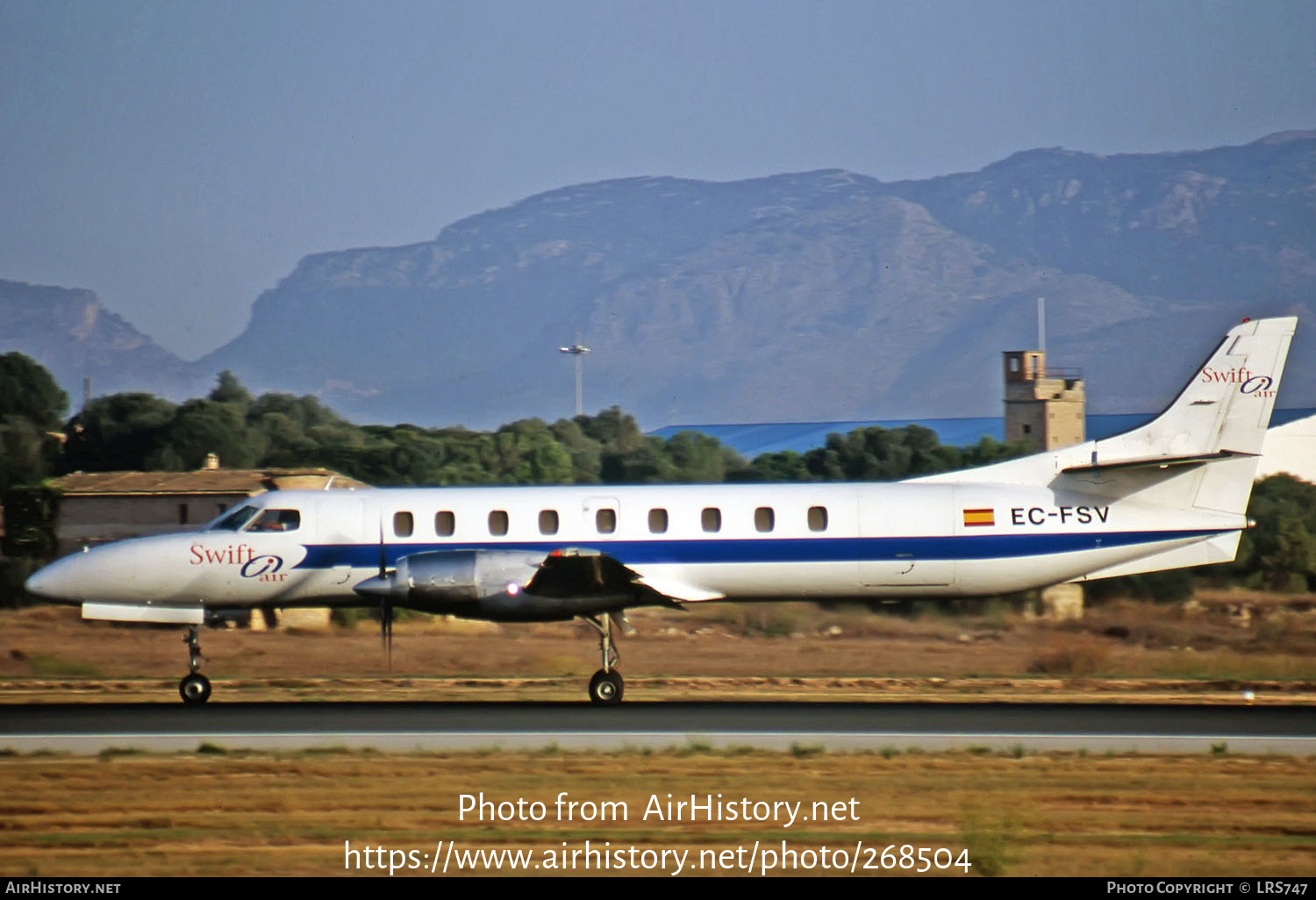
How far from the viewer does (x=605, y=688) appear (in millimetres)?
18953

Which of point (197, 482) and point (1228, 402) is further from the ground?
point (197, 482)

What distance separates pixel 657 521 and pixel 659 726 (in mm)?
3580

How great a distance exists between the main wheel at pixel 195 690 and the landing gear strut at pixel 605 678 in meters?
4.96

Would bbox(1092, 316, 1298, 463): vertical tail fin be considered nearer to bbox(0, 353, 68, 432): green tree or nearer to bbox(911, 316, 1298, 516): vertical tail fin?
bbox(911, 316, 1298, 516): vertical tail fin

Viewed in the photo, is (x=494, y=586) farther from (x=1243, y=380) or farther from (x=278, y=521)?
(x=1243, y=380)

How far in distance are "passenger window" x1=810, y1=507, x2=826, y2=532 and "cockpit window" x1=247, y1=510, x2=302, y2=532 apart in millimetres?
6788

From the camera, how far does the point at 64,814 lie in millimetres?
12227

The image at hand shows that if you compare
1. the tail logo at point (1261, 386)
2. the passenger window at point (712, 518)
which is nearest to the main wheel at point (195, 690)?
the passenger window at point (712, 518)

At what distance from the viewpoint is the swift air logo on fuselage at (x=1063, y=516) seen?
1966 cm

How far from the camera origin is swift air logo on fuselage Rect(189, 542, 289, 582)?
19.7m

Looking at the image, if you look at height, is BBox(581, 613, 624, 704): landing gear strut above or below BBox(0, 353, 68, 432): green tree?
below

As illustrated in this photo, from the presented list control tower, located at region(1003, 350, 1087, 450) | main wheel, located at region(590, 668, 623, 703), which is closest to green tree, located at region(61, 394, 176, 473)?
control tower, located at region(1003, 350, 1087, 450)

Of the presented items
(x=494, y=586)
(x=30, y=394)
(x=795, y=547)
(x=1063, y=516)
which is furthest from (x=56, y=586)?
(x=30, y=394)

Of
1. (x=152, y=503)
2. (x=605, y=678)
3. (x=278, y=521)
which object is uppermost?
(x=152, y=503)
